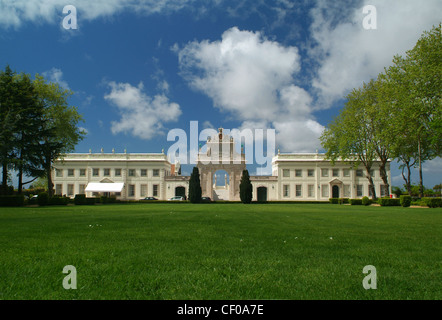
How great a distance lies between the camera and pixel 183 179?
208 feet

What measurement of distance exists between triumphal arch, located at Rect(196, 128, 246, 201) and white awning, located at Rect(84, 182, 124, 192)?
15832 mm

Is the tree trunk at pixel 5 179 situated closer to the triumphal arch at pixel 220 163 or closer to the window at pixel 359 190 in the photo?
the triumphal arch at pixel 220 163

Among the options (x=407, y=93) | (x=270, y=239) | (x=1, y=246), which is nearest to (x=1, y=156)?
(x=1, y=246)

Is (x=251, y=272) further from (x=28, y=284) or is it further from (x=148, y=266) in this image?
(x=28, y=284)

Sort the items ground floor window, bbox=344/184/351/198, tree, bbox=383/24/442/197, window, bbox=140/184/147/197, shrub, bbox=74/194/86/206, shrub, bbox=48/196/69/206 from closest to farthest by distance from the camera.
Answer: tree, bbox=383/24/442/197 → shrub, bbox=48/196/69/206 → shrub, bbox=74/194/86/206 → ground floor window, bbox=344/184/351/198 → window, bbox=140/184/147/197

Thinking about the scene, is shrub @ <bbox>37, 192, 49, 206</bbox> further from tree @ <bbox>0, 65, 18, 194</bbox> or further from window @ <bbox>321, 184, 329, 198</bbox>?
window @ <bbox>321, 184, 329, 198</bbox>

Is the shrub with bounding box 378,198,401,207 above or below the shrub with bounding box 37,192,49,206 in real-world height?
below

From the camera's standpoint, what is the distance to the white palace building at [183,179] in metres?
62.7

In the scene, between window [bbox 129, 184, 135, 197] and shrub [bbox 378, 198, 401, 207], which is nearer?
shrub [bbox 378, 198, 401, 207]

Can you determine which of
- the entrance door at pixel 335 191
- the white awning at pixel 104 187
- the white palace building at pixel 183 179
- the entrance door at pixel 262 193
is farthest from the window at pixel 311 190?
the white awning at pixel 104 187

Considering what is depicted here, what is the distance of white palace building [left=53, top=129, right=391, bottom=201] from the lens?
62.7 meters

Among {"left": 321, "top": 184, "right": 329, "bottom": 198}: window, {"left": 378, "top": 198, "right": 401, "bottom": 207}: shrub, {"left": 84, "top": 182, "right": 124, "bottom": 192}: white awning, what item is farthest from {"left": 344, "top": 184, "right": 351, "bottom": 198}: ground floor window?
{"left": 84, "top": 182, "right": 124, "bottom": 192}: white awning

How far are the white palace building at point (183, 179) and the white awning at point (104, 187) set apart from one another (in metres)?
0.19

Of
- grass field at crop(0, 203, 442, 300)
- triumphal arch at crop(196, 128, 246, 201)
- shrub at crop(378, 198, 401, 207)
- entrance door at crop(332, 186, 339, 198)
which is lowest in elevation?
shrub at crop(378, 198, 401, 207)
